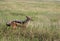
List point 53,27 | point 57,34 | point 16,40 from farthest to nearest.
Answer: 1. point 53,27
2. point 57,34
3. point 16,40

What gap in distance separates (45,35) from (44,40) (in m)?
0.35

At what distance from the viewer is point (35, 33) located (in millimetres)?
7098

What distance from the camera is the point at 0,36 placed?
22.4 ft

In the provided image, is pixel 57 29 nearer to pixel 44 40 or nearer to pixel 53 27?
pixel 53 27

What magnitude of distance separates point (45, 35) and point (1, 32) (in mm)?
1150

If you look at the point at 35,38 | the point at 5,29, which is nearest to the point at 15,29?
the point at 5,29

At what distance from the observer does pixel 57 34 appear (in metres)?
7.00

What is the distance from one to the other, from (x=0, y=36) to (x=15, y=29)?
25.6 inches

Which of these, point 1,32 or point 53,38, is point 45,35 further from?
point 1,32

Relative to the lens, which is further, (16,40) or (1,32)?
(1,32)

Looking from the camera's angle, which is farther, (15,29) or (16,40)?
(15,29)

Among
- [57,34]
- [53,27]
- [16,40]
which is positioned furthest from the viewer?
[53,27]

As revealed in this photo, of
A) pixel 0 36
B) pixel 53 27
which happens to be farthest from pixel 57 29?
pixel 0 36

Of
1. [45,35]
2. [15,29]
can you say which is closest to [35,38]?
[45,35]
